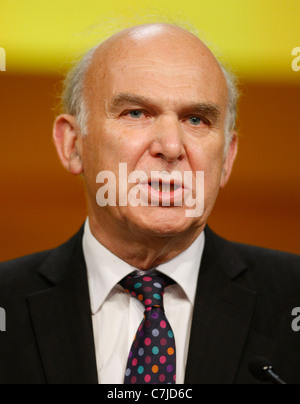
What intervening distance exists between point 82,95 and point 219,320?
0.65 meters

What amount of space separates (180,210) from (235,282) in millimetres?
270

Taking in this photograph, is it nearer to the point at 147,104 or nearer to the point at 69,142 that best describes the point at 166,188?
the point at 147,104

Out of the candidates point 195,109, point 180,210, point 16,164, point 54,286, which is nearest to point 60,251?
point 54,286

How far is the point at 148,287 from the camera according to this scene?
1401mm

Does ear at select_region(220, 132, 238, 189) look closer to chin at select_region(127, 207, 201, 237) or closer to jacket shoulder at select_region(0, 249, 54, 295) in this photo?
chin at select_region(127, 207, 201, 237)

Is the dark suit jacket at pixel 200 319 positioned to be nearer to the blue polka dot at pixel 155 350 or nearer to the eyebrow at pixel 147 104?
the blue polka dot at pixel 155 350

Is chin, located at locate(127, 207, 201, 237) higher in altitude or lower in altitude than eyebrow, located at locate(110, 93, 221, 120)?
lower

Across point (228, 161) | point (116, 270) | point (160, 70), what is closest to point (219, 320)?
point (116, 270)

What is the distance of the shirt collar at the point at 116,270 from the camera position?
144 centimetres

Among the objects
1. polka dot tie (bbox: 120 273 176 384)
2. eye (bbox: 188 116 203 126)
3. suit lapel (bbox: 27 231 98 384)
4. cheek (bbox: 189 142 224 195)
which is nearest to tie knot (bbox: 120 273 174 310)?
polka dot tie (bbox: 120 273 176 384)

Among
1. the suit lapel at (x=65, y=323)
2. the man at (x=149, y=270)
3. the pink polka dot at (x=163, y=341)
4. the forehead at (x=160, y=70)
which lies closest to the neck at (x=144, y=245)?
the man at (x=149, y=270)

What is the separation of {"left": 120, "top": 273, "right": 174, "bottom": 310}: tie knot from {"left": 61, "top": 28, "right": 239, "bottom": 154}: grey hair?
37cm

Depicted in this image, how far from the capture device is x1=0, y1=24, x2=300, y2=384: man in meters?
1.32
